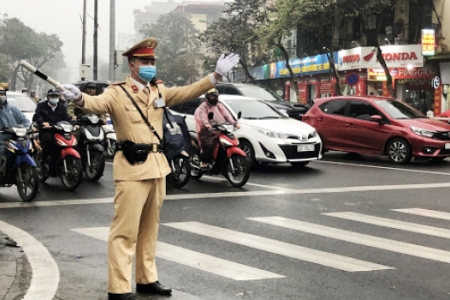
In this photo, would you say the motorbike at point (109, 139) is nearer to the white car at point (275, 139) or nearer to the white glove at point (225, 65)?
the white car at point (275, 139)

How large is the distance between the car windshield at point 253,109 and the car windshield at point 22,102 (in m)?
5.11

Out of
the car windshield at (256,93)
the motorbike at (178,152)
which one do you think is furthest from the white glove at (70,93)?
the car windshield at (256,93)

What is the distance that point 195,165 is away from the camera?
12.6 m

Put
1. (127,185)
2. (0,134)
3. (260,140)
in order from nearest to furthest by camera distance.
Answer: (127,185), (0,134), (260,140)

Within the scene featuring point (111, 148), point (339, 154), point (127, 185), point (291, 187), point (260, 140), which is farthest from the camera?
point (339, 154)

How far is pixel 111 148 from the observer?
16375mm

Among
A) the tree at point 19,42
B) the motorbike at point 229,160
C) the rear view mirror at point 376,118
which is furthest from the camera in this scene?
the tree at point 19,42

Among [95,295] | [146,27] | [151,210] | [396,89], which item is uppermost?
[146,27]

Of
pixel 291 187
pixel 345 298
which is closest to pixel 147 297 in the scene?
pixel 345 298

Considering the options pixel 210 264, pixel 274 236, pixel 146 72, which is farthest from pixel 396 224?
pixel 146 72

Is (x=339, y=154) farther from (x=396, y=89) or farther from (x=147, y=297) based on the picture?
(x=396, y=89)

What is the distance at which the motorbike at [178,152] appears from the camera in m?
11.5

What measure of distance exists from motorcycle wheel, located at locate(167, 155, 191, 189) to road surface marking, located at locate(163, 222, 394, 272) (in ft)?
10.4

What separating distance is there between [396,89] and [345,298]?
3096cm
